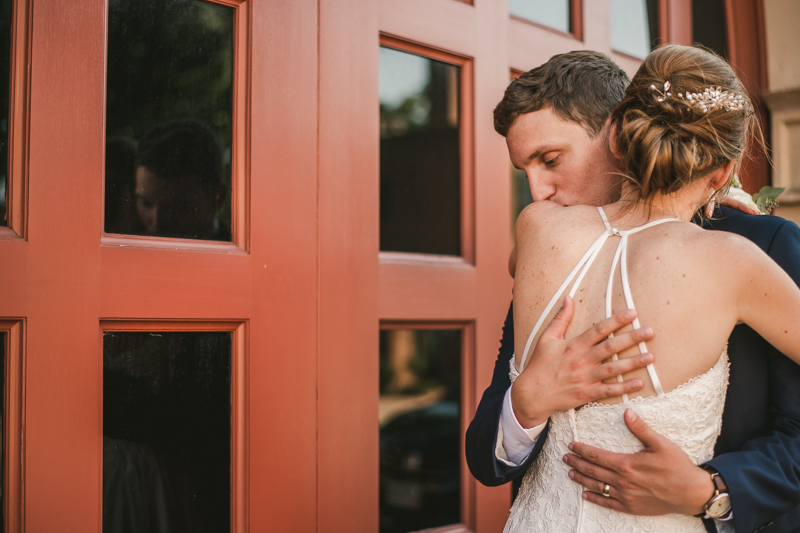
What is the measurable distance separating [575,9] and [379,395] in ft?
5.31

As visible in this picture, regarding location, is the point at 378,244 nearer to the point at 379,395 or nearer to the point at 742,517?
the point at 379,395

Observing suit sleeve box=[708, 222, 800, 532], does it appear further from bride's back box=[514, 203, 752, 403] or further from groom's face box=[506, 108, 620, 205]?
groom's face box=[506, 108, 620, 205]

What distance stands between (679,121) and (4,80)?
142cm

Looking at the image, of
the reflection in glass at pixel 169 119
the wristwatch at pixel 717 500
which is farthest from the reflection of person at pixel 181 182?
the wristwatch at pixel 717 500

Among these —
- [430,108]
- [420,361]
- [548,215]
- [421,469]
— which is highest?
[430,108]

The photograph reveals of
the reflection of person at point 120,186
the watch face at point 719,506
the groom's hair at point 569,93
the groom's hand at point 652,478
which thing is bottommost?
the watch face at point 719,506

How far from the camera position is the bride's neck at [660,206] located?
4.13ft

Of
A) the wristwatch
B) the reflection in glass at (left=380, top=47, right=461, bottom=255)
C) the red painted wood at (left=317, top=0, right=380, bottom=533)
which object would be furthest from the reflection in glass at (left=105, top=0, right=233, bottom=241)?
the wristwatch

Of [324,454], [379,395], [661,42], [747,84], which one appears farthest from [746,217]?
[747,84]

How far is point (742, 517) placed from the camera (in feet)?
3.77

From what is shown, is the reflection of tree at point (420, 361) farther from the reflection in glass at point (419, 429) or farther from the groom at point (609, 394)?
the groom at point (609, 394)

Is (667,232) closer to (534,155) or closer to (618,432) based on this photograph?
(618,432)

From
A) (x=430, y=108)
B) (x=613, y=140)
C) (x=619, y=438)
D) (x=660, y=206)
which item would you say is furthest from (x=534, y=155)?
(x=619, y=438)

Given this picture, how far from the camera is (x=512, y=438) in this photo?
1316 mm
